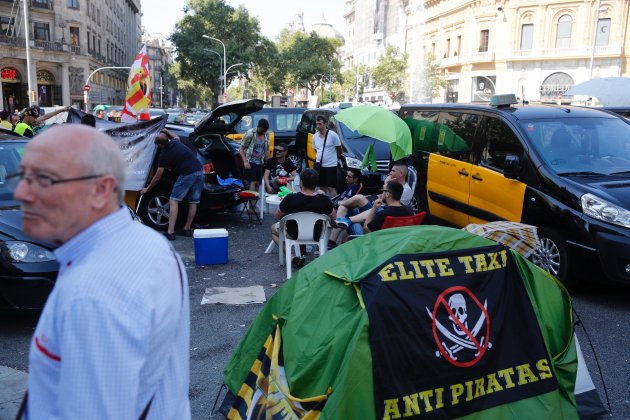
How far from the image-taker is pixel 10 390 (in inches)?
158

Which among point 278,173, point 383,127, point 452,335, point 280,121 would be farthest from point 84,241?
point 280,121

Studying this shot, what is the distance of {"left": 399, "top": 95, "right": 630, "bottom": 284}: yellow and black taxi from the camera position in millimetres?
5727

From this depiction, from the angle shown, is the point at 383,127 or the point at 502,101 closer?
the point at 502,101

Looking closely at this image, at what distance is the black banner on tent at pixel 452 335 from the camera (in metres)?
2.91

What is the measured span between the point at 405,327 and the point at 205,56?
5796 cm

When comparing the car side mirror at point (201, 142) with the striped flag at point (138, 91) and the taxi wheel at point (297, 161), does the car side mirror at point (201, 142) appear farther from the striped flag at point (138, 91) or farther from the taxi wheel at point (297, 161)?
the taxi wheel at point (297, 161)

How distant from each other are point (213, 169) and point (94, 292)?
888 centimetres

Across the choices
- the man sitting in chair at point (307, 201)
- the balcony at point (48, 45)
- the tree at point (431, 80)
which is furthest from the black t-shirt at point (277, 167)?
the tree at point (431, 80)

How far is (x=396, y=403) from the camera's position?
113 inches

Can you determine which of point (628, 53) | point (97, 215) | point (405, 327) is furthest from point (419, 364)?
point (628, 53)

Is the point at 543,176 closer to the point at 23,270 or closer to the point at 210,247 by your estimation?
the point at 210,247

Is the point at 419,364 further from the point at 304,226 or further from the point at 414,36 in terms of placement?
the point at 414,36

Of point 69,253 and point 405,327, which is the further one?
point 405,327

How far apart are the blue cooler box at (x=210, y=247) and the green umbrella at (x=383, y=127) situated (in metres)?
2.72
